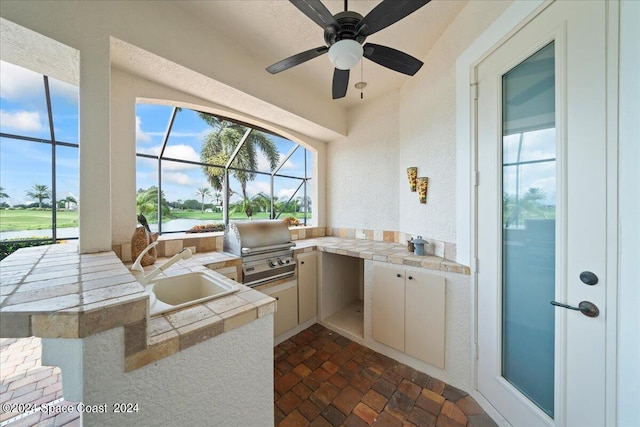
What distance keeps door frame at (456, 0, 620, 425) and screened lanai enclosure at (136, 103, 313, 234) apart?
7.12 ft

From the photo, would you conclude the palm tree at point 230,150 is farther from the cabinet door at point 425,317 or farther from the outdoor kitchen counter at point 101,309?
the cabinet door at point 425,317

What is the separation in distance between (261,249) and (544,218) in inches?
78.0

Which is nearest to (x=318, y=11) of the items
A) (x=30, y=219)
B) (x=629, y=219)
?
(x=629, y=219)

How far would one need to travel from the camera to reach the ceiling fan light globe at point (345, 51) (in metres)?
1.21

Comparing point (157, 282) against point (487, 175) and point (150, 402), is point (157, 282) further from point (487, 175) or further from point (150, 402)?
point (487, 175)

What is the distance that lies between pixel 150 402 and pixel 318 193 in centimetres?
282

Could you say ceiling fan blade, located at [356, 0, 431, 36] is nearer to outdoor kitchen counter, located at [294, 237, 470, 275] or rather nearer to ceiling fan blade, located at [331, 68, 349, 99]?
ceiling fan blade, located at [331, 68, 349, 99]

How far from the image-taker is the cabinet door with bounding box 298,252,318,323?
7.71 ft

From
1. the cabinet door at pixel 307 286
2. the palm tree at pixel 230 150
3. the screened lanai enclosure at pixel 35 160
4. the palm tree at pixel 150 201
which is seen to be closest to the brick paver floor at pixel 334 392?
the cabinet door at pixel 307 286

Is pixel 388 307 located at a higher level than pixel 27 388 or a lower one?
higher

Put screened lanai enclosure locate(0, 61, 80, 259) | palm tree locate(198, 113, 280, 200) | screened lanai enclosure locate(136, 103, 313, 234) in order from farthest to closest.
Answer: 1. palm tree locate(198, 113, 280, 200)
2. screened lanai enclosure locate(136, 103, 313, 234)
3. screened lanai enclosure locate(0, 61, 80, 259)

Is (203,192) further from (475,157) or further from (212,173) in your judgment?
(475,157)

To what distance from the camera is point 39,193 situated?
2555 millimetres

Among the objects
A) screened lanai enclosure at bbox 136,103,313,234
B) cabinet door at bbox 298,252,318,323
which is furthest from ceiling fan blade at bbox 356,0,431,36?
cabinet door at bbox 298,252,318,323
